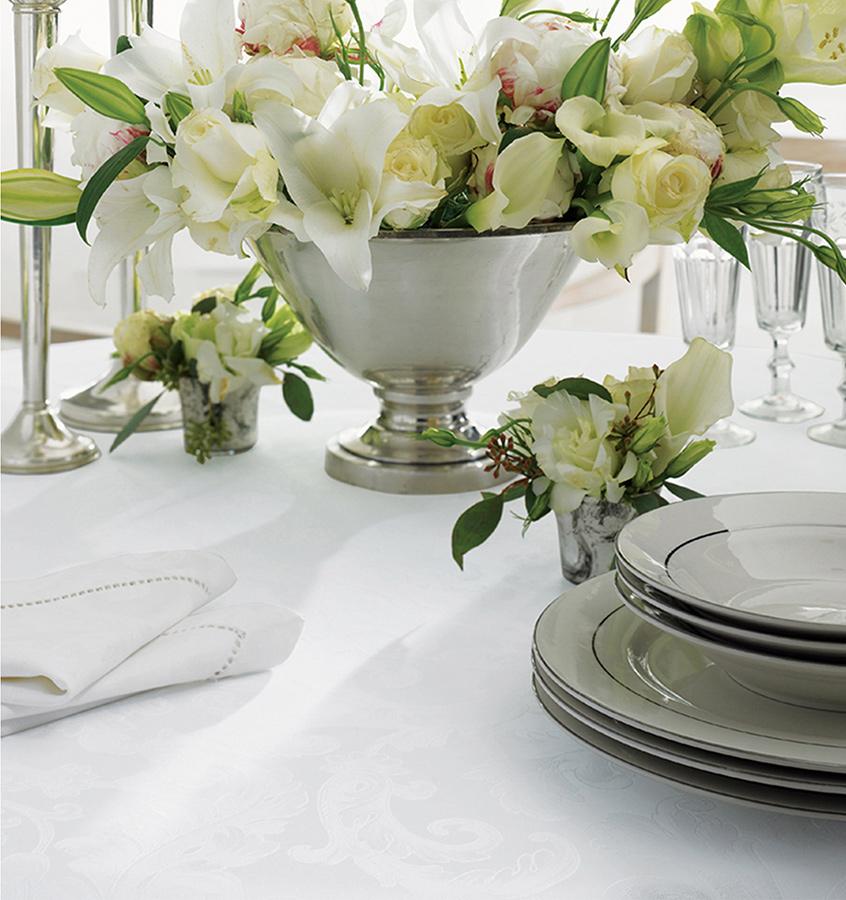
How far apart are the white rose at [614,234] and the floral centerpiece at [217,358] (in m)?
0.37

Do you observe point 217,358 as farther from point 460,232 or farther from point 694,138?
point 694,138

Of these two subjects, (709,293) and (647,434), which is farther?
(709,293)

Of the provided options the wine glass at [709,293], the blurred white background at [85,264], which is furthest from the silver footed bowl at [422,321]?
the blurred white background at [85,264]

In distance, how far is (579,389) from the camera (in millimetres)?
910

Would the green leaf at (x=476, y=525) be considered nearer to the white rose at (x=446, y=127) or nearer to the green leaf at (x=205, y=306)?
the white rose at (x=446, y=127)

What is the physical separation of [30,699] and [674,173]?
0.52 meters

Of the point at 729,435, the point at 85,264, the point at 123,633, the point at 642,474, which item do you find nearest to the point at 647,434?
the point at 642,474

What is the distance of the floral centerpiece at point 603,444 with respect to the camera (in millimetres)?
895

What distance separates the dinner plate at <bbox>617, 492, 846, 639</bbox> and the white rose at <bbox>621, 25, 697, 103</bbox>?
30 cm

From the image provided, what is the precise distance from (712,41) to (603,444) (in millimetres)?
306

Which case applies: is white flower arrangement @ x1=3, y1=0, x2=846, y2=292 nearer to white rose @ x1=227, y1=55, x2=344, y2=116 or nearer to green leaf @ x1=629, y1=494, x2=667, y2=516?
white rose @ x1=227, y1=55, x2=344, y2=116

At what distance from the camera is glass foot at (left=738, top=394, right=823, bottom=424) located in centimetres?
140

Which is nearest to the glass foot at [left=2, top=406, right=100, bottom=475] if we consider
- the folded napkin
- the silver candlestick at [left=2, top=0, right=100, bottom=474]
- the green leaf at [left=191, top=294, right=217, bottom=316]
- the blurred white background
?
the silver candlestick at [left=2, top=0, right=100, bottom=474]

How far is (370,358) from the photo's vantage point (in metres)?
1.14
